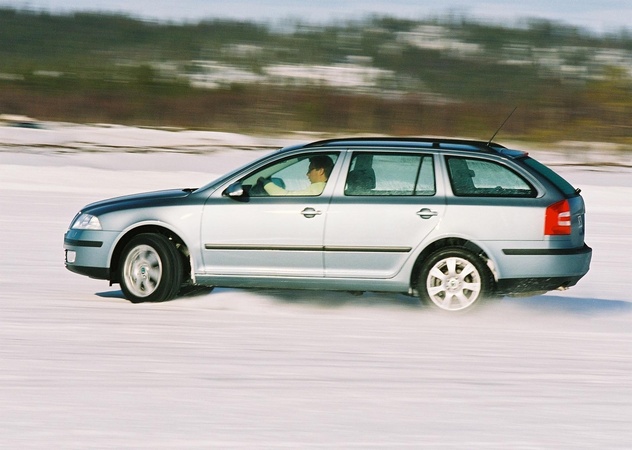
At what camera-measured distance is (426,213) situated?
9.39 m

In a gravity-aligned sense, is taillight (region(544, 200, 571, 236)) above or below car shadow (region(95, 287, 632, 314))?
above

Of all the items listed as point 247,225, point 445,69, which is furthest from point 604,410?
point 445,69

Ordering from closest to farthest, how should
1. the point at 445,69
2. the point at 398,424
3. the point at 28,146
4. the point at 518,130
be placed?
the point at 398,424 → the point at 28,146 → the point at 518,130 → the point at 445,69

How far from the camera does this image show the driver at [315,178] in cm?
962

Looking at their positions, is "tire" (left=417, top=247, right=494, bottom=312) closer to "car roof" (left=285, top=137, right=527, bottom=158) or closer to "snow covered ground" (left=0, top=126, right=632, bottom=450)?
"snow covered ground" (left=0, top=126, right=632, bottom=450)

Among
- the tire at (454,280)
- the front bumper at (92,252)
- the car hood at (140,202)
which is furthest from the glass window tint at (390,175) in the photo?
the front bumper at (92,252)

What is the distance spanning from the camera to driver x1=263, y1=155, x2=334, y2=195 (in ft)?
31.6

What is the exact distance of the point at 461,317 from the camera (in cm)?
937

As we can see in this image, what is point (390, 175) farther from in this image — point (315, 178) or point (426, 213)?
point (315, 178)

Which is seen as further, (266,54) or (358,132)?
(266,54)

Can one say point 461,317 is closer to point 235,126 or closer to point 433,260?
point 433,260

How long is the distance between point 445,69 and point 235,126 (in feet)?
210

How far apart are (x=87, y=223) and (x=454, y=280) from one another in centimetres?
319

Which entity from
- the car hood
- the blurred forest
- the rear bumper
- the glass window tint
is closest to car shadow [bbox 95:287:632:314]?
the rear bumper
